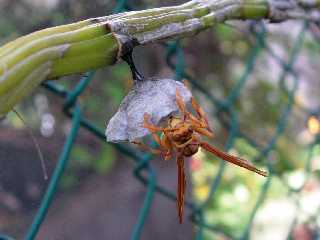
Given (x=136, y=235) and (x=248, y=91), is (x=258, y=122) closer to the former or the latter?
(x=248, y=91)

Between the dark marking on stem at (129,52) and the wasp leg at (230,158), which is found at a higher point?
the dark marking on stem at (129,52)

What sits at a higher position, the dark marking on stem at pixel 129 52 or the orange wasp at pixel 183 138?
the dark marking on stem at pixel 129 52

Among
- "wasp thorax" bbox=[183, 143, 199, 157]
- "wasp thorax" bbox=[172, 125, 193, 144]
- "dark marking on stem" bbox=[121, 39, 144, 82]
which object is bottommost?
"wasp thorax" bbox=[183, 143, 199, 157]

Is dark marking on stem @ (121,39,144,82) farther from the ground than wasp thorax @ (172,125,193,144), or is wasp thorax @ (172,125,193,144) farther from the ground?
dark marking on stem @ (121,39,144,82)

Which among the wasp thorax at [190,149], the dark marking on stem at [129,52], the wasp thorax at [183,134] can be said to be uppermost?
the dark marking on stem at [129,52]
